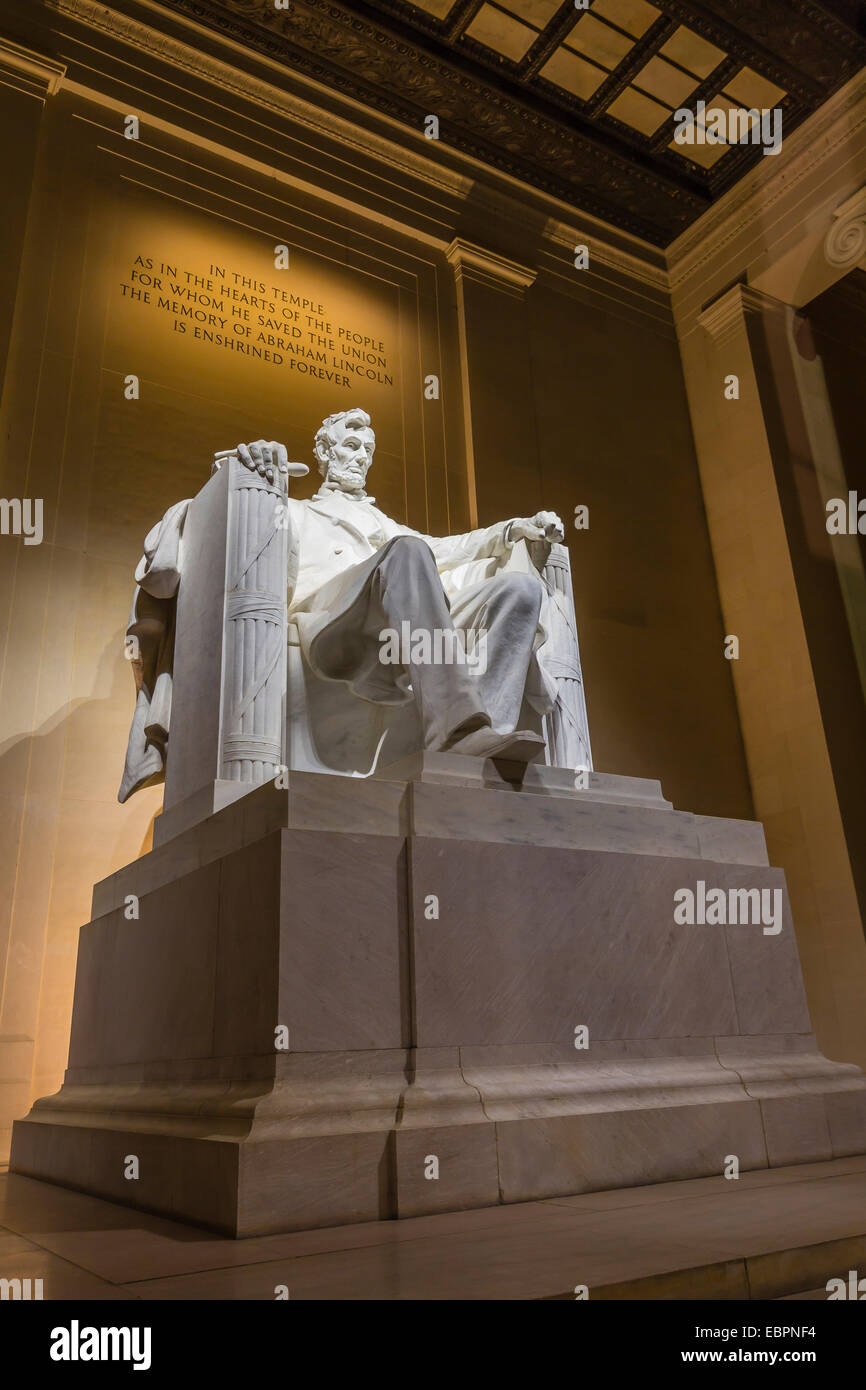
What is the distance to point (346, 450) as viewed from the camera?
4945mm

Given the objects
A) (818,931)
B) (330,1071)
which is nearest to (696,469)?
(818,931)

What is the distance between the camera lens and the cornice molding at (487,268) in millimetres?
8289

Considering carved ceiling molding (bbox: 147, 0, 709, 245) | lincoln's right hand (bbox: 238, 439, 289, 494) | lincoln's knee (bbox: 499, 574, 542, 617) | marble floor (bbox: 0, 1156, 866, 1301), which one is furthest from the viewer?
carved ceiling molding (bbox: 147, 0, 709, 245)

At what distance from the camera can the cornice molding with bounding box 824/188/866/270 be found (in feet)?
27.0

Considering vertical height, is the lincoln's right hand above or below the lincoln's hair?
below

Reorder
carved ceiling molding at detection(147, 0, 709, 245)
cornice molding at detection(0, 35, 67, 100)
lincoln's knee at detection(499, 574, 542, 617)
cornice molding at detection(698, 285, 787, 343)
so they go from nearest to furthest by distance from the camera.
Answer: lincoln's knee at detection(499, 574, 542, 617) < cornice molding at detection(0, 35, 67, 100) < carved ceiling molding at detection(147, 0, 709, 245) < cornice molding at detection(698, 285, 787, 343)

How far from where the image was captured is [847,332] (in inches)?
393

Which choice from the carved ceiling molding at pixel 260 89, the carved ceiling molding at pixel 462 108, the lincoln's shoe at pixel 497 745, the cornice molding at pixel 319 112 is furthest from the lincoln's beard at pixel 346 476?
the carved ceiling molding at pixel 462 108

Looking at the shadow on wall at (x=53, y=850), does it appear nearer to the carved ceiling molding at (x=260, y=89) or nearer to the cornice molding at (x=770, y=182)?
the carved ceiling molding at (x=260, y=89)

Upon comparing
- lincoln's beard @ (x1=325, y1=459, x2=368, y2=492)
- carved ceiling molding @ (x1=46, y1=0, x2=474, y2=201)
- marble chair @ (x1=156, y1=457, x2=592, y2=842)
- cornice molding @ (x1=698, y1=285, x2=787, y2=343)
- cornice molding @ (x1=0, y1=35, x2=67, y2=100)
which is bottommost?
marble chair @ (x1=156, y1=457, x2=592, y2=842)

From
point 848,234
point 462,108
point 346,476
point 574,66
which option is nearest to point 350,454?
point 346,476

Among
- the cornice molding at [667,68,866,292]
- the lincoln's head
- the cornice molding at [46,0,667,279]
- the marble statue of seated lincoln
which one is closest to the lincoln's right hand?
the marble statue of seated lincoln

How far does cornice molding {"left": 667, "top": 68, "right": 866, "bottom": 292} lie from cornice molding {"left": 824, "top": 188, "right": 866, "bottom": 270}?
562 millimetres

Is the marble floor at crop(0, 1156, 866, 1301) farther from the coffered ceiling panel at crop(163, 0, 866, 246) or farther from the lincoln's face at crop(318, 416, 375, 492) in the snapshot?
the coffered ceiling panel at crop(163, 0, 866, 246)
